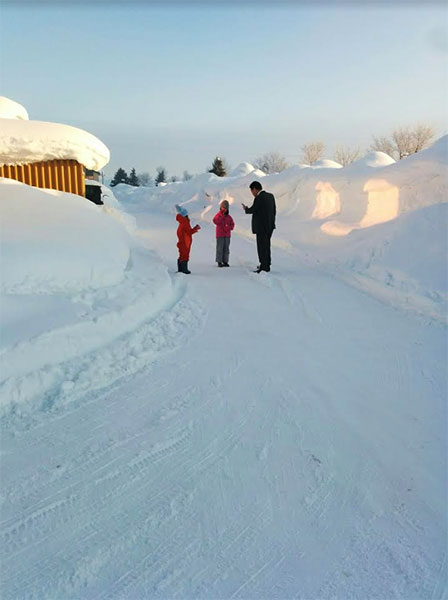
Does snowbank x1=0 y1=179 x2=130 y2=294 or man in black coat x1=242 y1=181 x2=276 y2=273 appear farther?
man in black coat x1=242 y1=181 x2=276 y2=273

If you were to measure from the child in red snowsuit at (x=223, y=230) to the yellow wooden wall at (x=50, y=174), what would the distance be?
436cm

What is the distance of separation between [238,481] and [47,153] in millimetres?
9124

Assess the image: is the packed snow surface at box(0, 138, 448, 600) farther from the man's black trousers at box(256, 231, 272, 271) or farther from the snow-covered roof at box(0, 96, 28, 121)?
the snow-covered roof at box(0, 96, 28, 121)

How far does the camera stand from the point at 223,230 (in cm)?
789

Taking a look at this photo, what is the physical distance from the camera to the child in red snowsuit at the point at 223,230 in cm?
785

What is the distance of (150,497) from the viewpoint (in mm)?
2299

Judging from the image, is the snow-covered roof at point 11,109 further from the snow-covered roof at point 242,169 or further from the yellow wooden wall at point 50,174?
the snow-covered roof at point 242,169

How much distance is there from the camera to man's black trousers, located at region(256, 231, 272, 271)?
24.6 feet

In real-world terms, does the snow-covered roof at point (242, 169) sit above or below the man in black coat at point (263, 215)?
above

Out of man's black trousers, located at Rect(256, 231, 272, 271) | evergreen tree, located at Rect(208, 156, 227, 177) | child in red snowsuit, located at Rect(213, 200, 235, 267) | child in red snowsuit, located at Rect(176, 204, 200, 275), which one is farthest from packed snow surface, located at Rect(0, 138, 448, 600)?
evergreen tree, located at Rect(208, 156, 227, 177)

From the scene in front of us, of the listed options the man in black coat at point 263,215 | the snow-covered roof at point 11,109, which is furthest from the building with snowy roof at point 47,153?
the man in black coat at point 263,215

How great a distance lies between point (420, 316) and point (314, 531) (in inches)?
168

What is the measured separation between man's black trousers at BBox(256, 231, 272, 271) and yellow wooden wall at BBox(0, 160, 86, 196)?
535 centimetres

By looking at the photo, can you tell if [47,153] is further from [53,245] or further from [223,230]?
[53,245]
